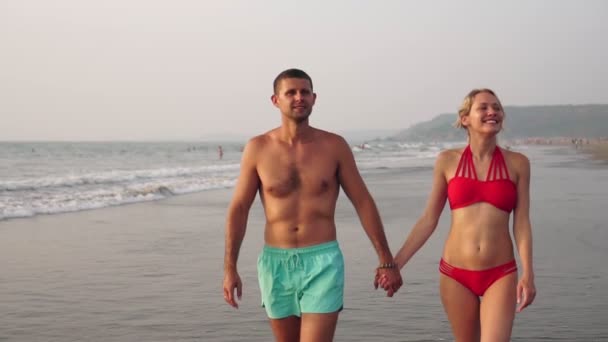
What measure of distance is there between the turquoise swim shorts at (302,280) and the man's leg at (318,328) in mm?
32

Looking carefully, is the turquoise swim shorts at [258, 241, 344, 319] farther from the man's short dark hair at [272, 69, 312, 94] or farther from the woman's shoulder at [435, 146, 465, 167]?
the man's short dark hair at [272, 69, 312, 94]

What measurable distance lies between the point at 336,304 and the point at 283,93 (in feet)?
3.81

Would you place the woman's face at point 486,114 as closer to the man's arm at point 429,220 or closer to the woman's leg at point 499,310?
the man's arm at point 429,220

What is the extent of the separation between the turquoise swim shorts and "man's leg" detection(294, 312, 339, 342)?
3 centimetres

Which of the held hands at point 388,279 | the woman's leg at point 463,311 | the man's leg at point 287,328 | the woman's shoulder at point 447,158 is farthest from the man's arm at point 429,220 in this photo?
the man's leg at point 287,328

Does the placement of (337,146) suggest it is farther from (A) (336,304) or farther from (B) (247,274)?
(B) (247,274)

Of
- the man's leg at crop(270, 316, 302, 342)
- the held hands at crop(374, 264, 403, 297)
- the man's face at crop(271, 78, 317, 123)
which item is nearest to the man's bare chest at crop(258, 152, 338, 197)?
the man's face at crop(271, 78, 317, 123)

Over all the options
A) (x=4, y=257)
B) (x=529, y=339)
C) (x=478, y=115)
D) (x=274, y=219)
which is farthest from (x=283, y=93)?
(x=4, y=257)

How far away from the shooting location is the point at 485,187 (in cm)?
443

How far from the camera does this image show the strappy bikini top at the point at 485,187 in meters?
4.40

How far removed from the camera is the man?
4.27m

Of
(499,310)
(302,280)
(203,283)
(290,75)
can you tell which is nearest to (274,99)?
(290,75)

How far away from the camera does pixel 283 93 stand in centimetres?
435

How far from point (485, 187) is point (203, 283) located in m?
5.00
